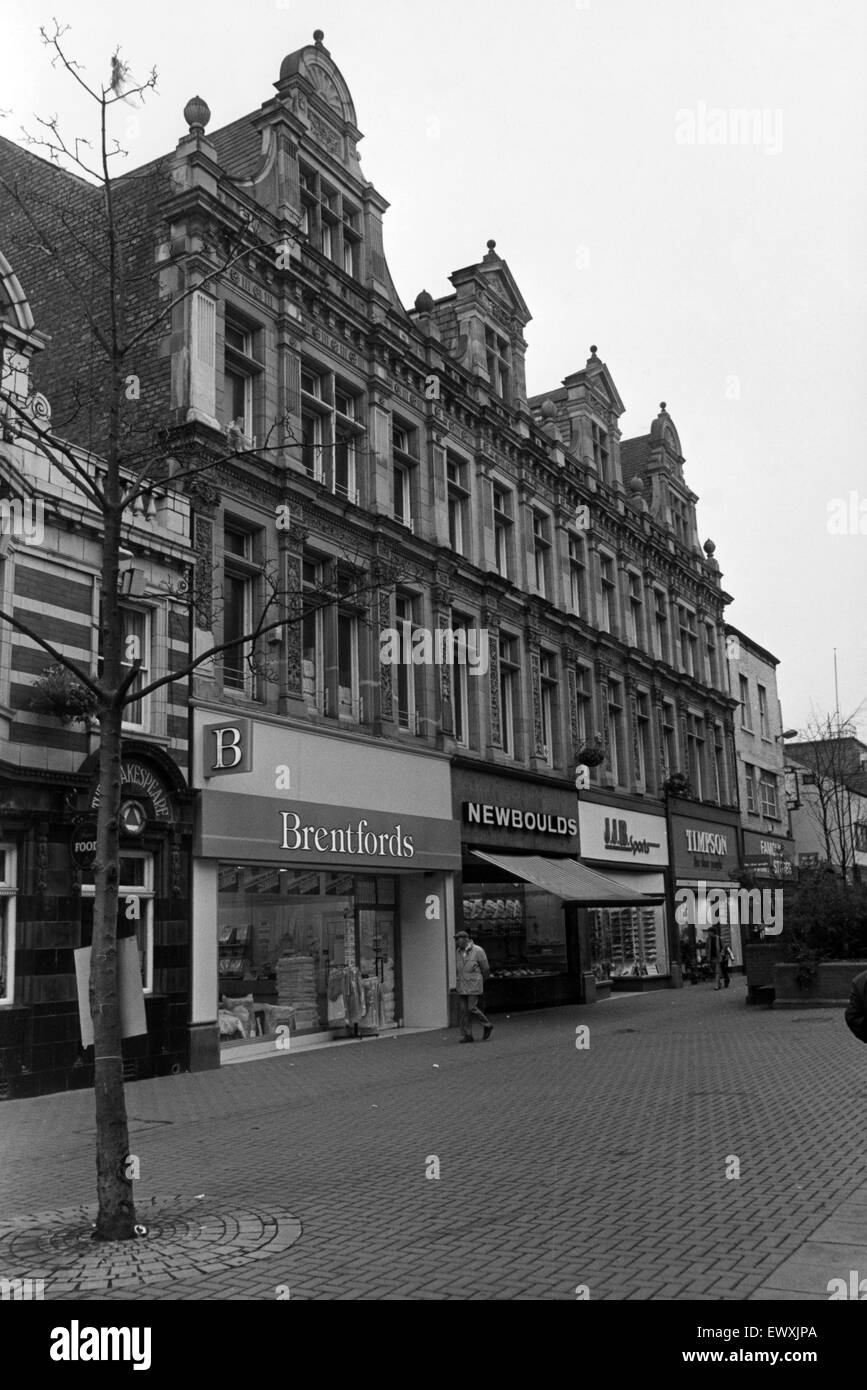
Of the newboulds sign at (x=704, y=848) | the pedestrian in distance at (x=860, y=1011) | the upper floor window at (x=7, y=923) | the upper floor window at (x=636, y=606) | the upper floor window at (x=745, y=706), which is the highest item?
the upper floor window at (x=636, y=606)

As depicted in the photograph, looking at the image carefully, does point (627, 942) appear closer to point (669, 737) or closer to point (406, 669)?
point (669, 737)

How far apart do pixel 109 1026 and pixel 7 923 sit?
23.1 ft

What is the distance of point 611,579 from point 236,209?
17963mm

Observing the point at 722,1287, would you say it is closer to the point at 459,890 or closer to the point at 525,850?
the point at 459,890

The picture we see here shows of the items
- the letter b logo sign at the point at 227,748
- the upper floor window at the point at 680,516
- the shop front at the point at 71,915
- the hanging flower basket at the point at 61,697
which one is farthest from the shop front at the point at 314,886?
the upper floor window at the point at 680,516

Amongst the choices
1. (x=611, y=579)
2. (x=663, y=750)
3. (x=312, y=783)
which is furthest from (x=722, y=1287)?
(x=663, y=750)

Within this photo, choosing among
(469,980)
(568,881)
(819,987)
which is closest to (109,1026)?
(469,980)

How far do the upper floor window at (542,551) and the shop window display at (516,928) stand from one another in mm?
7708

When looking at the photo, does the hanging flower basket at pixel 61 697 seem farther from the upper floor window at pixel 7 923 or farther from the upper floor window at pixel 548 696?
the upper floor window at pixel 548 696

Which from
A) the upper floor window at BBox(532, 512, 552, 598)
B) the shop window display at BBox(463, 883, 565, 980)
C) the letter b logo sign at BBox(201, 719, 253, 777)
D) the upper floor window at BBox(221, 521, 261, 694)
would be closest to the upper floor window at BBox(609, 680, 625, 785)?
the upper floor window at BBox(532, 512, 552, 598)

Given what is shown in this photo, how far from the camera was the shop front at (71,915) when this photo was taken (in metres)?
14.3

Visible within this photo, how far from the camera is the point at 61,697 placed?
14.7 metres

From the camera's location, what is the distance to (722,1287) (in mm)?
6074

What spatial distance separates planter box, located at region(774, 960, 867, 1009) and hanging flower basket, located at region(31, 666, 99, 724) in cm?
1471
